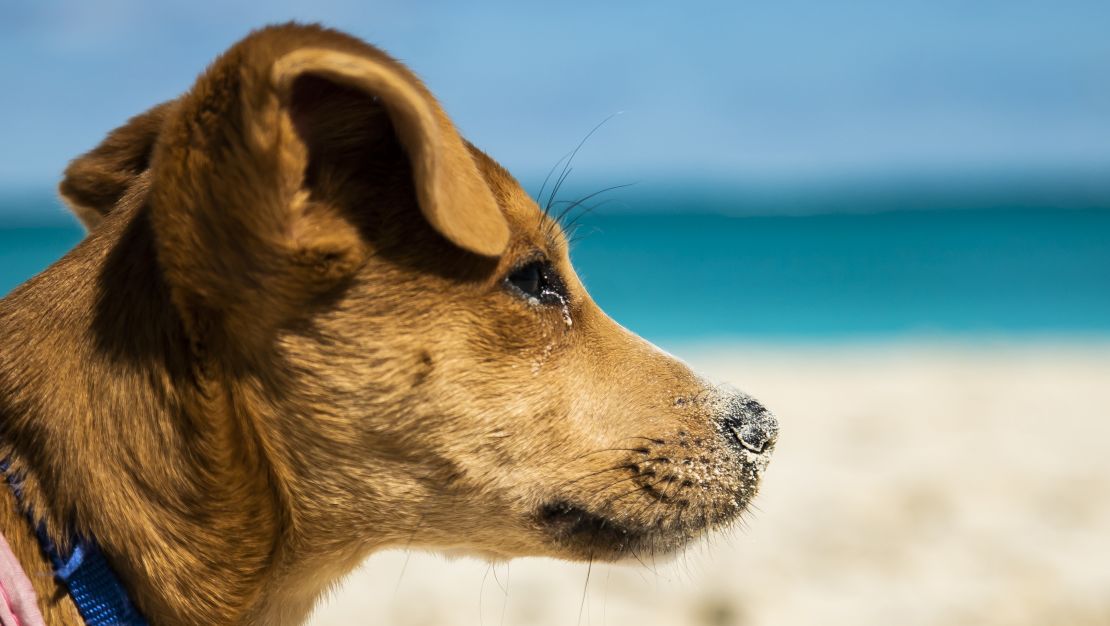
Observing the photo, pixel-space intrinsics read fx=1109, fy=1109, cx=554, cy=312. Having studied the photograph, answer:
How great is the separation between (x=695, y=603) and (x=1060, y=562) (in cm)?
217

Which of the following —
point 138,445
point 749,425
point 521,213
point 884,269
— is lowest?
point 138,445

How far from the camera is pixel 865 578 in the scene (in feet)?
20.1

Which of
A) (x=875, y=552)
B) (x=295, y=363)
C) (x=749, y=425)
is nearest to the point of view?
(x=295, y=363)

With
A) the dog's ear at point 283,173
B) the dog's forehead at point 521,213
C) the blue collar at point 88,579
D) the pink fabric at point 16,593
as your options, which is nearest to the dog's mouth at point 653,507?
the dog's forehead at point 521,213

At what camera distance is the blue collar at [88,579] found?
2.39 m

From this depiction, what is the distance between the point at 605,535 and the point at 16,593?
4.74ft

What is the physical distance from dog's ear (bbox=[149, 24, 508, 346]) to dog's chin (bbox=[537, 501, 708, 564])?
816 millimetres

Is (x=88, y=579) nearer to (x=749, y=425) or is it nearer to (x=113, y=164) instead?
(x=113, y=164)

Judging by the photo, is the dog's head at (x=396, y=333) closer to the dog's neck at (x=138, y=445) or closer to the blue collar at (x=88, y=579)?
the dog's neck at (x=138, y=445)

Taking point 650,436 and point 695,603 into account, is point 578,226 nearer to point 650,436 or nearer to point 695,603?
point 650,436

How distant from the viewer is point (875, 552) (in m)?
6.48

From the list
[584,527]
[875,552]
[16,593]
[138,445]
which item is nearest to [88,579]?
[16,593]

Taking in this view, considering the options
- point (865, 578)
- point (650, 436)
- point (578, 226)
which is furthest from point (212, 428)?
point (865, 578)

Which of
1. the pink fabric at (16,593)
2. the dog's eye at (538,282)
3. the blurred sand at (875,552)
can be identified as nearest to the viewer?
the pink fabric at (16,593)
